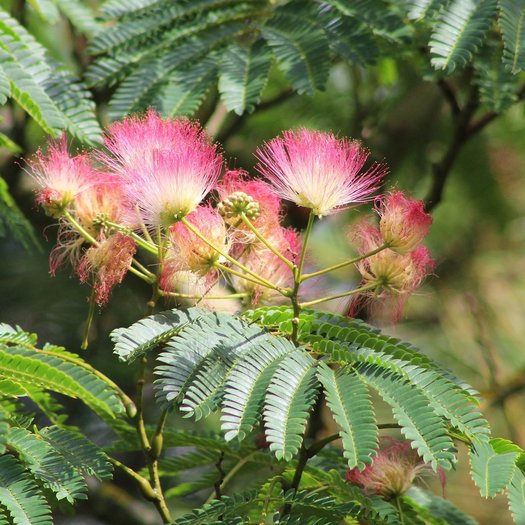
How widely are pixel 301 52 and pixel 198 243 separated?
88 cm

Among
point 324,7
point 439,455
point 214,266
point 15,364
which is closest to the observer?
point 439,455

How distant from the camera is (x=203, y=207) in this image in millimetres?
2033

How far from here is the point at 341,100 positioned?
4438 millimetres

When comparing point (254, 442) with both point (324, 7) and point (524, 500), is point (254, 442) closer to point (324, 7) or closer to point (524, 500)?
point (524, 500)

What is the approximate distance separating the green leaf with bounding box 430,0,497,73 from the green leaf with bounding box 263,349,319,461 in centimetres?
89

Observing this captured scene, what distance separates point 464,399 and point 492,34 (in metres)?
1.61

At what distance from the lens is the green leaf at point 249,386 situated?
5.61 feet

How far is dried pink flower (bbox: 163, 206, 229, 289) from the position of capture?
6.56 feet

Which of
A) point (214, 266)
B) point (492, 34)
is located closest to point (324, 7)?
point (492, 34)

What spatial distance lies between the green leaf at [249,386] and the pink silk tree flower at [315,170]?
0.30 meters

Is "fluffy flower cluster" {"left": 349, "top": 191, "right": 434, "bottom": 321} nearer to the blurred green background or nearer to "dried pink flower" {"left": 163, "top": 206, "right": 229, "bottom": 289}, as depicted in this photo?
"dried pink flower" {"left": 163, "top": 206, "right": 229, "bottom": 289}

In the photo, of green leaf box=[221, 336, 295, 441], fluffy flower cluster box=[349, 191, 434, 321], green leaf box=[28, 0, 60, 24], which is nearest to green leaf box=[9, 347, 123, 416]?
green leaf box=[221, 336, 295, 441]

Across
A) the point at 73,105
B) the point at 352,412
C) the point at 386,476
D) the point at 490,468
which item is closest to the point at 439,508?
the point at 386,476

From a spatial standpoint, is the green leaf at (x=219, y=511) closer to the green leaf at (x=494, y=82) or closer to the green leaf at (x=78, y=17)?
the green leaf at (x=494, y=82)
